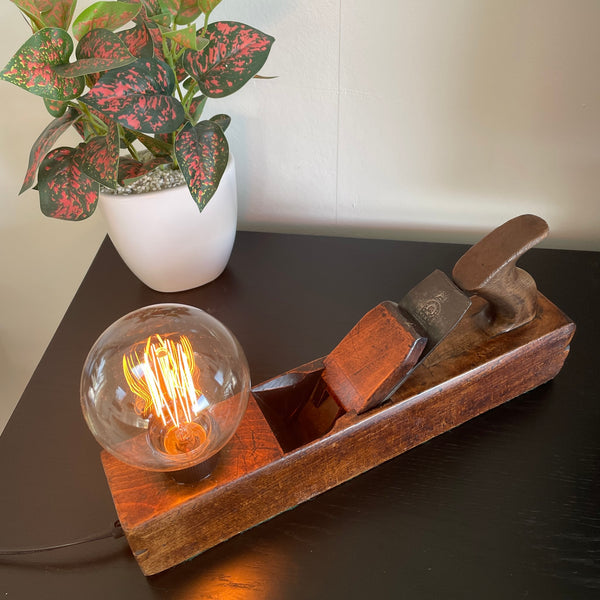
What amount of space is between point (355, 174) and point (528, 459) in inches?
19.1

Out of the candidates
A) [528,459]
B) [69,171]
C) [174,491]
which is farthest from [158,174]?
[528,459]

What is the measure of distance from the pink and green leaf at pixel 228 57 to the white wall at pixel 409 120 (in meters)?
0.14

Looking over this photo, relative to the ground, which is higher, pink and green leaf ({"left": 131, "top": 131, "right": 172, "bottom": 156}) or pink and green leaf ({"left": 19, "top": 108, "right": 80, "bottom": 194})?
pink and green leaf ({"left": 19, "top": 108, "right": 80, "bottom": 194})

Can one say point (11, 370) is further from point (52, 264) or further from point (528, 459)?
point (528, 459)

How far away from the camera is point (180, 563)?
592 millimetres

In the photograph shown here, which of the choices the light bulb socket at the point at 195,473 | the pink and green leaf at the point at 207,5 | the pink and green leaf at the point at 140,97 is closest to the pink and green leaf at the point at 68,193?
the pink and green leaf at the point at 140,97

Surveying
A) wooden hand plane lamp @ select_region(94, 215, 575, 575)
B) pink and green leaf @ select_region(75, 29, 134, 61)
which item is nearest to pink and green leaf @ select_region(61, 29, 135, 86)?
pink and green leaf @ select_region(75, 29, 134, 61)

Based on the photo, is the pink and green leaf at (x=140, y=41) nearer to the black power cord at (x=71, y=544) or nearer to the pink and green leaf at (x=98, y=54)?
the pink and green leaf at (x=98, y=54)

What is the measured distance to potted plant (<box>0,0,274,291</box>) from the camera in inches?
23.3

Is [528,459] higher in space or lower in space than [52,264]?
higher

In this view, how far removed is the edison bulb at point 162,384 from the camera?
0.58 metres

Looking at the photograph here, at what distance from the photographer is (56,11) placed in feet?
2.03

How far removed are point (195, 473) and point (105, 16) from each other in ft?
1.58

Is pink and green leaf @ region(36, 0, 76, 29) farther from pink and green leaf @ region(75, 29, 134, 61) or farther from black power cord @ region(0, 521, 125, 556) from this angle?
black power cord @ region(0, 521, 125, 556)
